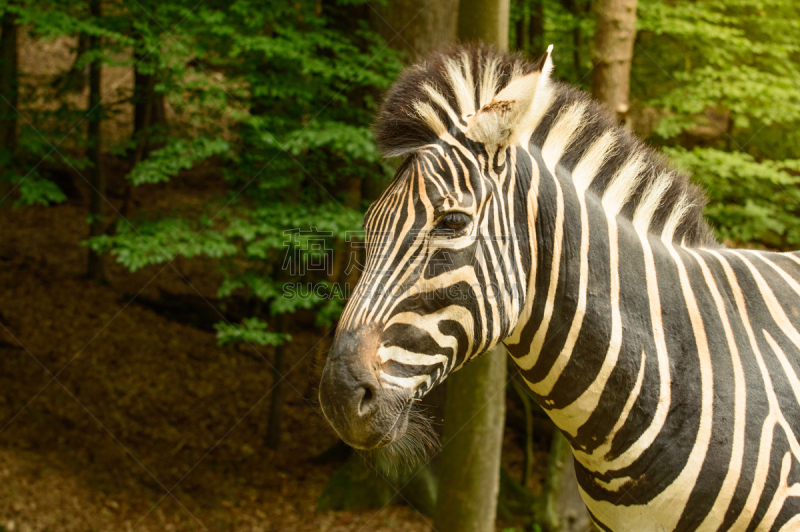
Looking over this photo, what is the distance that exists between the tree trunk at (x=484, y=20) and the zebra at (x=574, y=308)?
2.58 meters

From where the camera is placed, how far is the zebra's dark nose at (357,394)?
1.76m

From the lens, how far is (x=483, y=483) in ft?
17.2

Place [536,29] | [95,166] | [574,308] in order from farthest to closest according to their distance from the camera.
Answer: [95,166], [536,29], [574,308]

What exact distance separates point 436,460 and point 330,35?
5329 mm

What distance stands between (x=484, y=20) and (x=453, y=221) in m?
3.38

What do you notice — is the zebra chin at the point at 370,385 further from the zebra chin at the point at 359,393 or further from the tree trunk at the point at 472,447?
the tree trunk at the point at 472,447

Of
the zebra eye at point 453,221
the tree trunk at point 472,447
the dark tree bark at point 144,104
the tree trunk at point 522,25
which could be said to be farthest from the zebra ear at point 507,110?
the tree trunk at point 522,25

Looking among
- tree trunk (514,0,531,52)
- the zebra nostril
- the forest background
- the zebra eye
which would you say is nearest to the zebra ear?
the zebra eye

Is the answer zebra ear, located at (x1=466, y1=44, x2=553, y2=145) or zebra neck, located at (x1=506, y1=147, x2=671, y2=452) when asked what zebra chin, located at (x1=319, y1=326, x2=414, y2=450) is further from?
zebra ear, located at (x1=466, y1=44, x2=553, y2=145)

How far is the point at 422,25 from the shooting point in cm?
606

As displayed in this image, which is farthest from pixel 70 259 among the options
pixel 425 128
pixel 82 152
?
pixel 425 128

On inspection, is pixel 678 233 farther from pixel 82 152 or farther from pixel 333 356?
pixel 82 152

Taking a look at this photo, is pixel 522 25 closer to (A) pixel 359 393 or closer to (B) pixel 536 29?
(B) pixel 536 29

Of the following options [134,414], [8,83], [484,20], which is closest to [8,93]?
[8,83]
